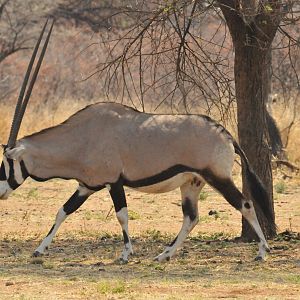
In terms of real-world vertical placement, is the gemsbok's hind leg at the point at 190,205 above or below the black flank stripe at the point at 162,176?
below

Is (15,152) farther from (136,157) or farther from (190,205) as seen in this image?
(190,205)

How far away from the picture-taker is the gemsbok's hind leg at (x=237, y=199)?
29.7 feet

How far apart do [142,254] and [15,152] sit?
144cm

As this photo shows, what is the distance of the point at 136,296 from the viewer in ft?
22.4

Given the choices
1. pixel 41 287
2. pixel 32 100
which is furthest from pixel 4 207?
pixel 32 100

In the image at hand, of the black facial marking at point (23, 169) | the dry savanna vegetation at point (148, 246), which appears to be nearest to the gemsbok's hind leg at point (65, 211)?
the dry savanna vegetation at point (148, 246)

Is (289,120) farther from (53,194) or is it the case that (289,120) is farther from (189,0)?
(189,0)

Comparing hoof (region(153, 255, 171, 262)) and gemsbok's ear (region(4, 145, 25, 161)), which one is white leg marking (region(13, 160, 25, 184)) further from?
hoof (region(153, 255, 171, 262))

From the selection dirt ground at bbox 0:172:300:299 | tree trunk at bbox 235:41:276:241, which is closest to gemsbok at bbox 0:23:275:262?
dirt ground at bbox 0:172:300:299

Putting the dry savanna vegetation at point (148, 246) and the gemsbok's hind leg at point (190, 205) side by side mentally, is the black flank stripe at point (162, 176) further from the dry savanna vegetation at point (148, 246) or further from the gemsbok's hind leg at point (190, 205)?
the dry savanna vegetation at point (148, 246)

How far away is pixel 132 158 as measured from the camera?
9.21 m

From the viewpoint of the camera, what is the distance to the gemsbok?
9094mm

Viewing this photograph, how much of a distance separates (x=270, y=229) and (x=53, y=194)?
5.33m

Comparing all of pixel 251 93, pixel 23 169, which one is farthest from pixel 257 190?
pixel 23 169
